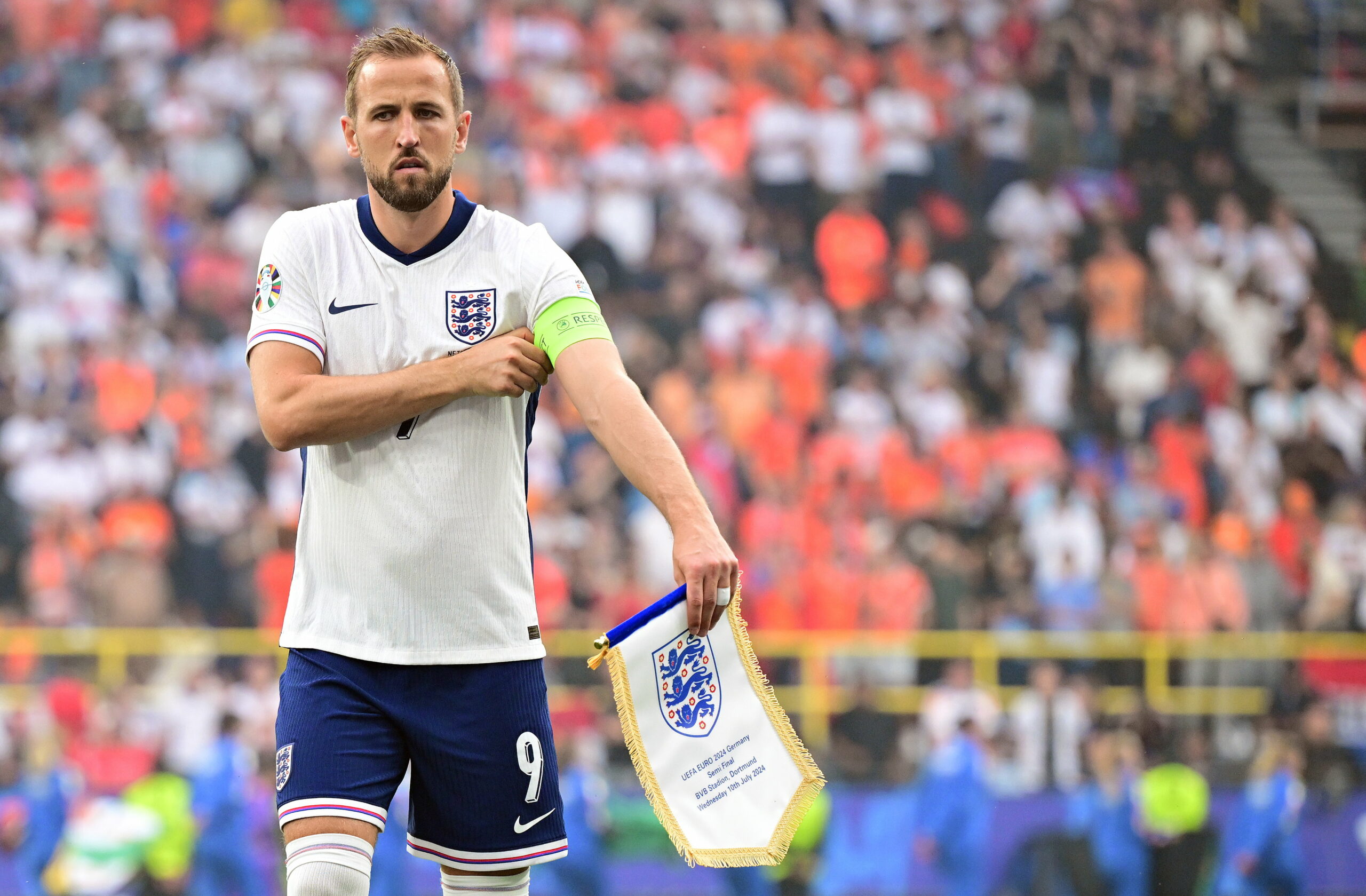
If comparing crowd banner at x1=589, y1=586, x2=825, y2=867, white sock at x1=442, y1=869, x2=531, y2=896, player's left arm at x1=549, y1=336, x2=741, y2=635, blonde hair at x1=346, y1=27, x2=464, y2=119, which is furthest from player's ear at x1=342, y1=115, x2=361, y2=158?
white sock at x1=442, y1=869, x2=531, y2=896

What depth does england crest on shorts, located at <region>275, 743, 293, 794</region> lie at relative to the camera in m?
3.76

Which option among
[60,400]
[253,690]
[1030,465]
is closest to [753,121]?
[1030,465]

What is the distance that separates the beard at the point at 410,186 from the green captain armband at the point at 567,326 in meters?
0.36

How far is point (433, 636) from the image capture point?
3787 millimetres

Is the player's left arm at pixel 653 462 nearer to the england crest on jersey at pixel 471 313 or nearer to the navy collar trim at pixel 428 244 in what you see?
the england crest on jersey at pixel 471 313

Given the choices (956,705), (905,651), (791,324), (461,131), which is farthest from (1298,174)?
(461,131)

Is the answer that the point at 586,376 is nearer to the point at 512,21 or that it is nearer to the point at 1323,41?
the point at 512,21

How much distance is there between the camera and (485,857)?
12.7 ft

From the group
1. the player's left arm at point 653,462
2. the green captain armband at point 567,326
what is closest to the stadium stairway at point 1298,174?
the green captain armband at point 567,326

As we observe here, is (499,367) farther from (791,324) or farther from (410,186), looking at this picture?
(791,324)

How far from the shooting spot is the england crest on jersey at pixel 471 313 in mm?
3850

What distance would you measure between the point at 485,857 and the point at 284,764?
49 cm

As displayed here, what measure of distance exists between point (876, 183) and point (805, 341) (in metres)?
2.41

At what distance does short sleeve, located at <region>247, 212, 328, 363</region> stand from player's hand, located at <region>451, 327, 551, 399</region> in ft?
1.16
